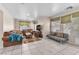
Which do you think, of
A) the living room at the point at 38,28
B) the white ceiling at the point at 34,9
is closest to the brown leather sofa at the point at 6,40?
the living room at the point at 38,28

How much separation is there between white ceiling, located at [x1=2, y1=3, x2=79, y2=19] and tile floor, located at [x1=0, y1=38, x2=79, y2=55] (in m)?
0.56

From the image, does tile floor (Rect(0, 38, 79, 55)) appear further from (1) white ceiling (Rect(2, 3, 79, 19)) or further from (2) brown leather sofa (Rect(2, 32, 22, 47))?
(1) white ceiling (Rect(2, 3, 79, 19))

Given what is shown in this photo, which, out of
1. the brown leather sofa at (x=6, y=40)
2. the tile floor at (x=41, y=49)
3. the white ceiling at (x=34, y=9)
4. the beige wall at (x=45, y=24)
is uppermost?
the white ceiling at (x=34, y=9)

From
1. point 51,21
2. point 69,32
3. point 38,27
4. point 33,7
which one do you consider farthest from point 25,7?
point 69,32

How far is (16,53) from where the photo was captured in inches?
72.9

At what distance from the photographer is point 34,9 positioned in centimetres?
191

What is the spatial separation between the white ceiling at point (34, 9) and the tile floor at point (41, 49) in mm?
560

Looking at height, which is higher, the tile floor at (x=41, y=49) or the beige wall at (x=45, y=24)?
the beige wall at (x=45, y=24)

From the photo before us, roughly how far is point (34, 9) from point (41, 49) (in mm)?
793

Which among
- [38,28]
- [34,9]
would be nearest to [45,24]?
[38,28]

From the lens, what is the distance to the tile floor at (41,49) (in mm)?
1837

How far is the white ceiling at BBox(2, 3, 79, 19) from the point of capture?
6.00 feet

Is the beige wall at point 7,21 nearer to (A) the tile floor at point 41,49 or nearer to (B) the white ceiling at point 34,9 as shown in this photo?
(B) the white ceiling at point 34,9

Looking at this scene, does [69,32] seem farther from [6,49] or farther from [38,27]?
[6,49]
